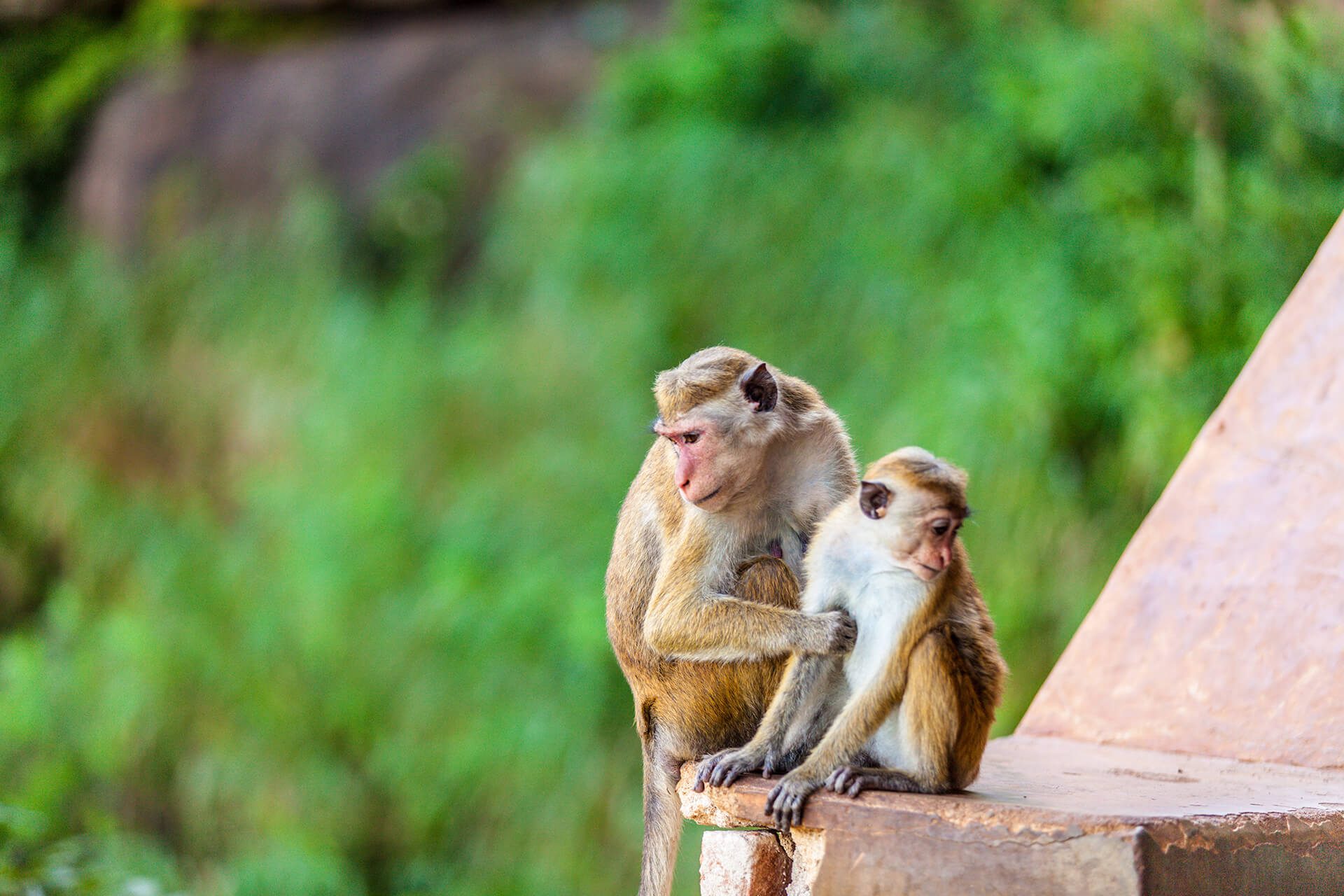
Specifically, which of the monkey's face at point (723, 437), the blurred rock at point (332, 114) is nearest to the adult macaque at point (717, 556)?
the monkey's face at point (723, 437)

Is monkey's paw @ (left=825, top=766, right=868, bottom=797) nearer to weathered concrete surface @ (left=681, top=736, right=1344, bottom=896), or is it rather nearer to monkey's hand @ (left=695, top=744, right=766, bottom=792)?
weathered concrete surface @ (left=681, top=736, right=1344, bottom=896)

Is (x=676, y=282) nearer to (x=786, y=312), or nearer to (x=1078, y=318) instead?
(x=786, y=312)

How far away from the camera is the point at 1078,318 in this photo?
22.7 ft

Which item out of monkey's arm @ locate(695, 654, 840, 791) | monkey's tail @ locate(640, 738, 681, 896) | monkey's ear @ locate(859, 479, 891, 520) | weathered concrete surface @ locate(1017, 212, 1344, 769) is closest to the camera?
monkey's ear @ locate(859, 479, 891, 520)

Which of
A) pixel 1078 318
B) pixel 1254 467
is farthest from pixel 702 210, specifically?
pixel 1254 467

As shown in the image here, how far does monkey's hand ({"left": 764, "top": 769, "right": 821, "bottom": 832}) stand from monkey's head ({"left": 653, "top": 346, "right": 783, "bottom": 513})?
604 millimetres

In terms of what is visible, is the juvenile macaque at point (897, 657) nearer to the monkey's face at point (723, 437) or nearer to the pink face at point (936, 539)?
the pink face at point (936, 539)

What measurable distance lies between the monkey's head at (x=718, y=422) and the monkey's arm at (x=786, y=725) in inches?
15.7

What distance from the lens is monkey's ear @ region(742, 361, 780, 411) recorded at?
2955 millimetres

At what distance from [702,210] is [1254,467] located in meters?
5.67

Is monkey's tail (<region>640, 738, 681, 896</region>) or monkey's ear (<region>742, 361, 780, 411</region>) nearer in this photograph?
monkey's ear (<region>742, 361, 780, 411</region>)

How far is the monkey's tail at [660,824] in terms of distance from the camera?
3.15m

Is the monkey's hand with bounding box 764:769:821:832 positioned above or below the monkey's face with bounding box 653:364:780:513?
below

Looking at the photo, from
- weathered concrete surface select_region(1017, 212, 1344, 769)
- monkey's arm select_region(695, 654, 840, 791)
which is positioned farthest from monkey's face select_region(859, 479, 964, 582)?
weathered concrete surface select_region(1017, 212, 1344, 769)
